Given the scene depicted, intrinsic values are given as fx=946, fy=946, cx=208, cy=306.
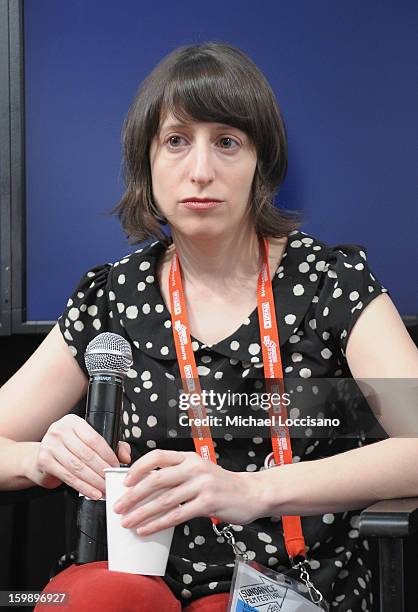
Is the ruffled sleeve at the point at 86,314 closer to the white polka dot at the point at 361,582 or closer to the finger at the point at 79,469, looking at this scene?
the finger at the point at 79,469

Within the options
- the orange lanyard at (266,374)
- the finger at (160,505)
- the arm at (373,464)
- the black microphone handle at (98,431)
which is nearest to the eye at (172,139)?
the orange lanyard at (266,374)

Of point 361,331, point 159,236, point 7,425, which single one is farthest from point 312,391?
point 7,425

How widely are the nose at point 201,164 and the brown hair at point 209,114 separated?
5 centimetres

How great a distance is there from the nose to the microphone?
17.7 inches

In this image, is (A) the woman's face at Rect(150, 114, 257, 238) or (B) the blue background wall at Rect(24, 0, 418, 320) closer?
(A) the woman's face at Rect(150, 114, 257, 238)

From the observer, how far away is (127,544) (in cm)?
137

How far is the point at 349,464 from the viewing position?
161cm

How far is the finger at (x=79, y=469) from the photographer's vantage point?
1.46 m

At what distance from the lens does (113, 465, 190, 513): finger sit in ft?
4.42

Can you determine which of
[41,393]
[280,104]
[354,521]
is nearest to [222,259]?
[41,393]

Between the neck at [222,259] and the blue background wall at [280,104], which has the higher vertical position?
the blue background wall at [280,104]

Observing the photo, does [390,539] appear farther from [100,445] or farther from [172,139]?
[172,139]

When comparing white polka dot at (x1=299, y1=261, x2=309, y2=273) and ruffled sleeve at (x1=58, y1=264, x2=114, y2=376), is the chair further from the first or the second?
ruffled sleeve at (x1=58, y1=264, x2=114, y2=376)

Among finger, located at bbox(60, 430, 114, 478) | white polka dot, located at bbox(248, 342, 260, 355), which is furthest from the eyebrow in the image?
finger, located at bbox(60, 430, 114, 478)
